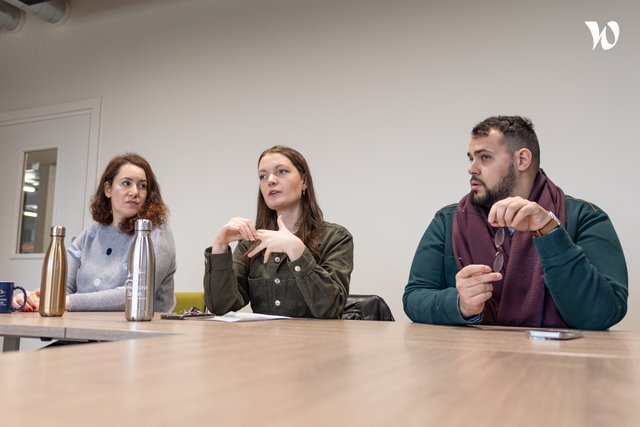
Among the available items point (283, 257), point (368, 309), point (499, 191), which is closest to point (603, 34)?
point (499, 191)

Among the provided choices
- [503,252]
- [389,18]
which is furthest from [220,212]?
[503,252]

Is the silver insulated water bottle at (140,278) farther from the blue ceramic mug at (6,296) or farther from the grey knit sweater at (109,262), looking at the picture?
the grey knit sweater at (109,262)

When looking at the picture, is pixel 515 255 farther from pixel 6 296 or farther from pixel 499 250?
pixel 6 296

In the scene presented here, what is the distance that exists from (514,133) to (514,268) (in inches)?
19.7

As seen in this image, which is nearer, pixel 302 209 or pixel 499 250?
pixel 499 250

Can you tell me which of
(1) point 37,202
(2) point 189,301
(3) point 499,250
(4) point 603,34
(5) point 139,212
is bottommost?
(2) point 189,301

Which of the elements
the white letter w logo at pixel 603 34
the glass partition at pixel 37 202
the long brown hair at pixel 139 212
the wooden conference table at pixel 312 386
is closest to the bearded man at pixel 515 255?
the wooden conference table at pixel 312 386

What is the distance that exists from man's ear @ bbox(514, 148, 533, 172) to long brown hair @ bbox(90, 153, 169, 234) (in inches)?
53.0

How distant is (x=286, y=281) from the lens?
2006 millimetres

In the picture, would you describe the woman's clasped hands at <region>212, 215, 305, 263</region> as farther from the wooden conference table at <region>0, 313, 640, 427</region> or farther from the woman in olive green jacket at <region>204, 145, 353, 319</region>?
the wooden conference table at <region>0, 313, 640, 427</region>

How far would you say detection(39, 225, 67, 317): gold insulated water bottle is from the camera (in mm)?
1585

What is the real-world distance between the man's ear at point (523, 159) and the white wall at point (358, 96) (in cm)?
123

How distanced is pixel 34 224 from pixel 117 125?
1.03 m

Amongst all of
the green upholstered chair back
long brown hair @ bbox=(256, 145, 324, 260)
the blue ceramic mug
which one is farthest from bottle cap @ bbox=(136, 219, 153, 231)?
the green upholstered chair back
